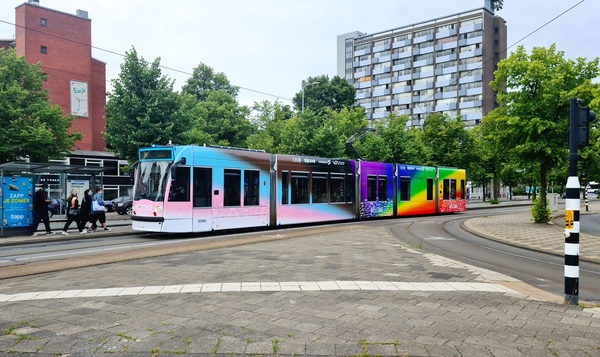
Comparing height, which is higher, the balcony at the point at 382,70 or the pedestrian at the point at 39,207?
the balcony at the point at 382,70

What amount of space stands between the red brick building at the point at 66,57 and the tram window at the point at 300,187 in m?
32.0

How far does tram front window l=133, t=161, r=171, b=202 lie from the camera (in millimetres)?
14617

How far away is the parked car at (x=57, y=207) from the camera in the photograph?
2815 cm

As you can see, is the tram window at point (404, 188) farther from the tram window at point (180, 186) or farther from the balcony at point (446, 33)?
the balcony at point (446, 33)

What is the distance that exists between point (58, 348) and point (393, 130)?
36492mm

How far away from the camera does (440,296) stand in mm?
6152

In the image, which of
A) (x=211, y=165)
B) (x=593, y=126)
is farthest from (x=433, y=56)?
(x=211, y=165)

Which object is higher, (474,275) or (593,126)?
(593,126)

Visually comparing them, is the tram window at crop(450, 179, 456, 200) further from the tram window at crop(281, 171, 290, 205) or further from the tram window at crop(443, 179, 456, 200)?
the tram window at crop(281, 171, 290, 205)

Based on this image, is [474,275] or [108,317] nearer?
[108,317]

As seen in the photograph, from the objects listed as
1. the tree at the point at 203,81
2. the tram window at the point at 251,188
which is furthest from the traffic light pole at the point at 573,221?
the tree at the point at 203,81

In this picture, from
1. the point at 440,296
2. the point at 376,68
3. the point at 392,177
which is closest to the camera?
the point at 440,296

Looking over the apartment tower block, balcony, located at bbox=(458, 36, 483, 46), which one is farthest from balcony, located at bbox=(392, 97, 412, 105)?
balcony, located at bbox=(458, 36, 483, 46)

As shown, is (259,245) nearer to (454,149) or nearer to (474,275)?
(474,275)
